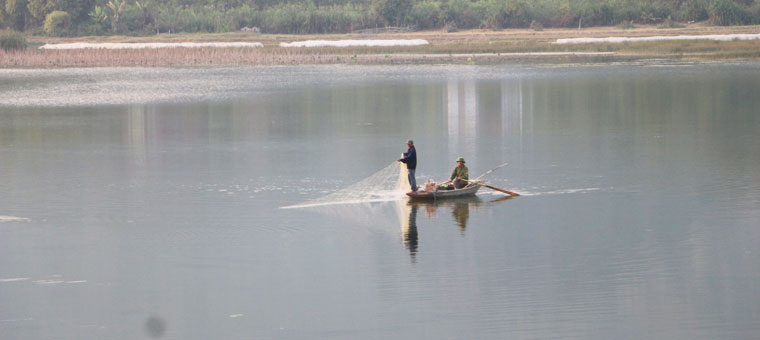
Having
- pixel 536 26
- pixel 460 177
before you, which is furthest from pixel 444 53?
pixel 460 177

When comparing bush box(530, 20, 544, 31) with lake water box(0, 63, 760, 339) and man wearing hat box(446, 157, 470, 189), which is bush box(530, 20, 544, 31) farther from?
man wearing hat box(446, 157, 470, 189)

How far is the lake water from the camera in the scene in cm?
1742

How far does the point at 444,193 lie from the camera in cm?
2661

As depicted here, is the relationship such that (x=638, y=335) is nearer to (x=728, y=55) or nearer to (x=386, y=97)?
(x=386, y=97)

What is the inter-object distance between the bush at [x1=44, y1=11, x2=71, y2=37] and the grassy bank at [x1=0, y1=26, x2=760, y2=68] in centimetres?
2971

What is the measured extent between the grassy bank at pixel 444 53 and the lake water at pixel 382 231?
5018 cm

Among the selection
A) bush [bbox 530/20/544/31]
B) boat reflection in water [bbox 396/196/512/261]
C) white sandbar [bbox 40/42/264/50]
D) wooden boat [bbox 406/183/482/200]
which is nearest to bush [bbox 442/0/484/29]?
bush [bbox 530/20/544/31]

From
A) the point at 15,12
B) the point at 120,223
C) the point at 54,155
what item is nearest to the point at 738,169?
the point at 120,223

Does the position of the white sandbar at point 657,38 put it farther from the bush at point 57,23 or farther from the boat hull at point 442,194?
the boat hull at point 442,194

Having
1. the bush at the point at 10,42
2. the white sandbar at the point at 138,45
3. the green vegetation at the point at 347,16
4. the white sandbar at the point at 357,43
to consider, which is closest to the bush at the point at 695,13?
the green vegetation at the point at 347,16

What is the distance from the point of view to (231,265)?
2067 cm

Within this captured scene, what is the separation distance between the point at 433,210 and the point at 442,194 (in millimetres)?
984

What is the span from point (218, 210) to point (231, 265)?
19.2 feet

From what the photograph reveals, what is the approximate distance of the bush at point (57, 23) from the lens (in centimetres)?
14100
